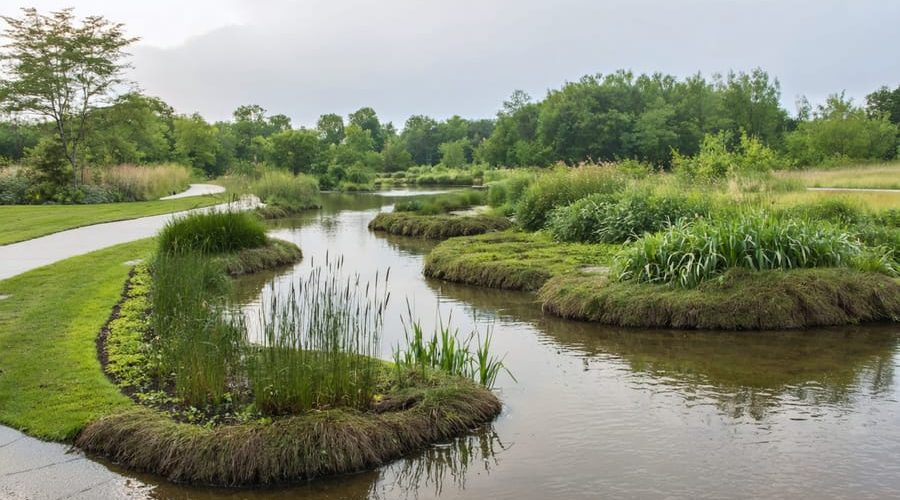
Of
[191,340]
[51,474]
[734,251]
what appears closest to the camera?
[51,474]

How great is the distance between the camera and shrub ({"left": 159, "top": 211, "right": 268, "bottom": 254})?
1337 cm

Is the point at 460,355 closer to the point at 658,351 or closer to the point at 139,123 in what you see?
the point at 658,351

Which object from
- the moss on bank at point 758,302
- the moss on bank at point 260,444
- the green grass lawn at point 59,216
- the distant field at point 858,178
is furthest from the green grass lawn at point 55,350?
Result: the distant field at point 858,178

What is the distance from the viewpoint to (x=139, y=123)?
103 feet

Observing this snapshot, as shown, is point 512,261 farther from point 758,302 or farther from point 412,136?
point 412,136

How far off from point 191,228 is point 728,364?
10258 mm

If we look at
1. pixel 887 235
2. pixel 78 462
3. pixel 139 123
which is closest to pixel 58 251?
pixel 78 462

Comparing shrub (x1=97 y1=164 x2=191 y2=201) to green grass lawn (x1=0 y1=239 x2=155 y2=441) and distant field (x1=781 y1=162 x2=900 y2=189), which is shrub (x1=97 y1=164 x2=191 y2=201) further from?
distant field (x1=781 y1=162 x2=900 y2=189)

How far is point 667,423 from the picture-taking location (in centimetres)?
626

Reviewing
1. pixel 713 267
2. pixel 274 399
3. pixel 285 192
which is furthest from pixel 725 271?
pixel 285 192

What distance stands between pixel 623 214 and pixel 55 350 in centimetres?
1182

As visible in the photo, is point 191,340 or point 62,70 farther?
point 62,70

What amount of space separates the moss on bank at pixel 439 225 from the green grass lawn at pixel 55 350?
37.0 feet

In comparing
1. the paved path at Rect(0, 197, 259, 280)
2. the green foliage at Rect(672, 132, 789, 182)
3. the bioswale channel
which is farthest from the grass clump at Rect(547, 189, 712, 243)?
the paved path at Rect(0, 197, 259, 280)
